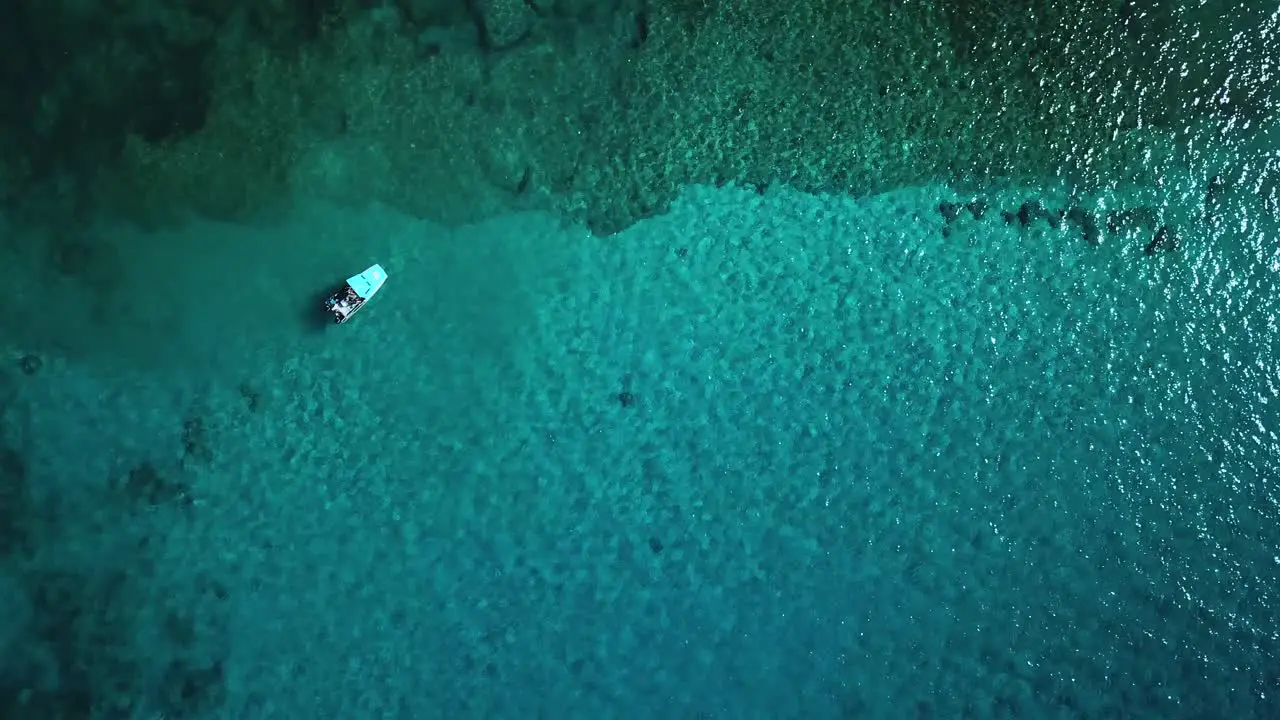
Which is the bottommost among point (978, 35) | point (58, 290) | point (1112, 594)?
point (1112, 594)

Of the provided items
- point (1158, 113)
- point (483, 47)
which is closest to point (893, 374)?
point (1158, 113)

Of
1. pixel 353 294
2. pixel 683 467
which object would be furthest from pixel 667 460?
A: pixel 353 294

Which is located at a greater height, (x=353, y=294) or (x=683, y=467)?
(x=353, y=294)

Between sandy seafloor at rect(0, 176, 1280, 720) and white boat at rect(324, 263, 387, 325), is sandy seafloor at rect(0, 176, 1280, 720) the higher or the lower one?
the lower one

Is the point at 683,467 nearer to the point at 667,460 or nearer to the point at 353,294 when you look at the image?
the point at 667,460

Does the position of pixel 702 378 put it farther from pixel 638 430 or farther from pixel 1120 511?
pixel 1120 511

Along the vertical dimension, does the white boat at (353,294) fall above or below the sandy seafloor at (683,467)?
above

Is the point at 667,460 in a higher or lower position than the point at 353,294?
lower
